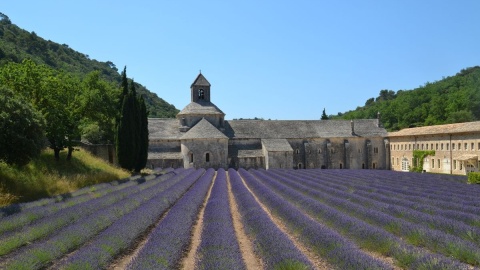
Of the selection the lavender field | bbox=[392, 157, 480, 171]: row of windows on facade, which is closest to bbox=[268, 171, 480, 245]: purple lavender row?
the lavender field

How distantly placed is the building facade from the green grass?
97.7ft

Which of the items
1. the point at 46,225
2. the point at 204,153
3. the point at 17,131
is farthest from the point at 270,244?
the point at 204,153

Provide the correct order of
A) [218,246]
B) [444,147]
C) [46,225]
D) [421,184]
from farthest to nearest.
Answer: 1. [444,147]
2. [421,184]
3. [46,225]
4. [218,246]

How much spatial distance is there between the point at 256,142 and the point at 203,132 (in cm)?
727

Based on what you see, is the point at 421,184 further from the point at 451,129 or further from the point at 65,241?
the point at 65,241

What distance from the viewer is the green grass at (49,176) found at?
1738 centimetres

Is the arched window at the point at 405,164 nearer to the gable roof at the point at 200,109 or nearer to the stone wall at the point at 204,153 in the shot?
the stone wall at the point at 204,153

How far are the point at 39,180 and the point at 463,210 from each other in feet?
59.4

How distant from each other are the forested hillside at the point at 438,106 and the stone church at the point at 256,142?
29.0 metres

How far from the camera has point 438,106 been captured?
78.4 metres

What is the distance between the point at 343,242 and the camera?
27.6 ft

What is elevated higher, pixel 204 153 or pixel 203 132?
pixel 203 132

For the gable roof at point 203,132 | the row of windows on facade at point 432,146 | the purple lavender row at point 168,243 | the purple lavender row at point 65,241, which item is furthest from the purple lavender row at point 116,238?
the row of windows on facade at point 432,146

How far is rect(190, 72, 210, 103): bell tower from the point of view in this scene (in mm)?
50375
